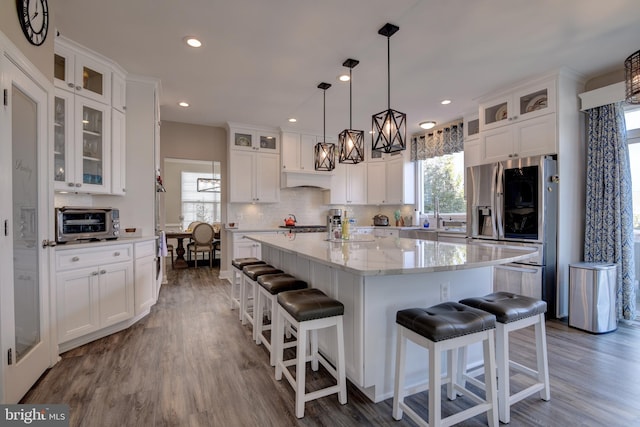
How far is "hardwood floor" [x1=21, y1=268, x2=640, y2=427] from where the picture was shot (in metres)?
1.76

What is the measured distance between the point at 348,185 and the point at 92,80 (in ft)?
15.2

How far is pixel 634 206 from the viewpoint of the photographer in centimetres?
346

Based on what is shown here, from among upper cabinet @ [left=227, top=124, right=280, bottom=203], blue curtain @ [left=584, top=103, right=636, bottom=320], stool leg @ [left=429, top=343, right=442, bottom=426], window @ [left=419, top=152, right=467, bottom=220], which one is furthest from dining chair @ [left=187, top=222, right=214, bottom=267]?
blue curtain @ [left=584, top=103, right=636, bottom=320]

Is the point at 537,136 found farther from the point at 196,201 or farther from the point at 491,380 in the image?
the point at 196,201

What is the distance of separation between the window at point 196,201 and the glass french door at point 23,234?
640 centimetres

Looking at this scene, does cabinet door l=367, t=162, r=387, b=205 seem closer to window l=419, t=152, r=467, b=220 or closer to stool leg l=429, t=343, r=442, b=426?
window l=419, t=152, r=467, b=220

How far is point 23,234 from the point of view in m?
2.01

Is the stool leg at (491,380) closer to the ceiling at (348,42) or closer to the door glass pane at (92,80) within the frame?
the ceiling at (348,42)

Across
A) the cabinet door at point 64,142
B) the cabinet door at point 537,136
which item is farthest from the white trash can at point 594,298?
the cabinet door at point 64,142

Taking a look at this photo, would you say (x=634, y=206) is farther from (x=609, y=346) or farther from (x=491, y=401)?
(x=491, y=401)

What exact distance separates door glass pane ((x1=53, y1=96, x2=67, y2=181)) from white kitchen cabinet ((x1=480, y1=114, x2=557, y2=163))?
477 centimetres

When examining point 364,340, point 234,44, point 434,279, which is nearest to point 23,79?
point 234,44

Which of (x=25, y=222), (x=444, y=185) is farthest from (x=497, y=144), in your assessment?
(x=25, y=222)

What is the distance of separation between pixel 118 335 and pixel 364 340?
248 cm
